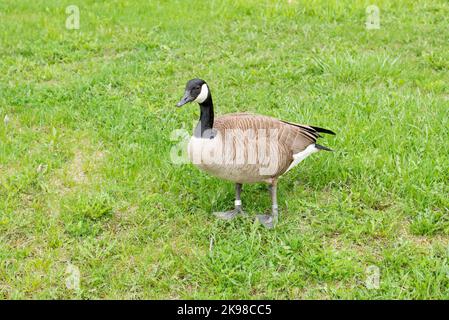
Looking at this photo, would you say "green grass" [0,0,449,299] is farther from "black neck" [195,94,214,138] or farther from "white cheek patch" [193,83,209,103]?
"white cheek patch" [193,83,209,103]

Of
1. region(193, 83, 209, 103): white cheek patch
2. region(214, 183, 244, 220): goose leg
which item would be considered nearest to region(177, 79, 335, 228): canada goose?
region(193, 83, 209, 103): white cheek patch

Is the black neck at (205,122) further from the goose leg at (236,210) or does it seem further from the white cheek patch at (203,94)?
the goose leg at (236,210)

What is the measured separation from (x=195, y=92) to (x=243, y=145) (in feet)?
1.72

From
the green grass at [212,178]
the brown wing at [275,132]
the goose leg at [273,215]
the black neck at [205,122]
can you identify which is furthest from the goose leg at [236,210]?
the black neck at [205,122]

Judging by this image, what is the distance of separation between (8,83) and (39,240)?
2.97 metres

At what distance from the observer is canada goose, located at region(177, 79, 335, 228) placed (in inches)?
161

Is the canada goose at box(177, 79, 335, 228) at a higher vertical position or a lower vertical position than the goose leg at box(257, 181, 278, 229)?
higher

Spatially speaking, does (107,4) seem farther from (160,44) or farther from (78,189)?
(78,189)

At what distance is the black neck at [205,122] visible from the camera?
4164mm

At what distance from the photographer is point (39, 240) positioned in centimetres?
430

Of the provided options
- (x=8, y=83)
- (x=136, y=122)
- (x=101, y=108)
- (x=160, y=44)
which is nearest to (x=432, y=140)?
(x=136, y=122)

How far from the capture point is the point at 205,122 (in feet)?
13.9

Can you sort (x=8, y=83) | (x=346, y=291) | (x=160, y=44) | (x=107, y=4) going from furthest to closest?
(x=107, y=4) < (x=160, y=44) < (x=8, y=83) < (x=346, y=291)

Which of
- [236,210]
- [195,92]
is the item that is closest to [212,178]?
[236,210]
